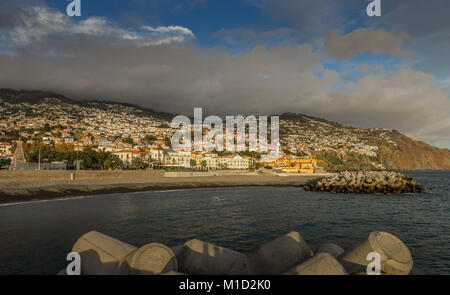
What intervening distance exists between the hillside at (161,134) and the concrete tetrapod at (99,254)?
112m

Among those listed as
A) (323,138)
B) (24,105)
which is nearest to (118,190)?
(323,138)

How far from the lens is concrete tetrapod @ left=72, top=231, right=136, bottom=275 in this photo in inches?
181

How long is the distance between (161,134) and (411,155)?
471 feet

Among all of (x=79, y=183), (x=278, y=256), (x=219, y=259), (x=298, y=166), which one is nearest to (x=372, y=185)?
(x=278, y=256)

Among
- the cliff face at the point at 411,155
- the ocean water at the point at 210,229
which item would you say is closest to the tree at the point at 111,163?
the ocean water at the point at 210,229

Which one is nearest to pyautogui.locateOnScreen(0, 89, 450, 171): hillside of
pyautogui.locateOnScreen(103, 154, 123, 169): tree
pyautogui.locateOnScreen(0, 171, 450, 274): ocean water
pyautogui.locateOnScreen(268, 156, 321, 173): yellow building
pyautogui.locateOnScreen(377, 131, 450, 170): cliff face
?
pyautogui.locateOnScreen(377, 131, 450, 170): cliff face

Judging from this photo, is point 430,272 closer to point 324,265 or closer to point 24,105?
point 324,265

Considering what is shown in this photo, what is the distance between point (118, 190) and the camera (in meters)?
32.8

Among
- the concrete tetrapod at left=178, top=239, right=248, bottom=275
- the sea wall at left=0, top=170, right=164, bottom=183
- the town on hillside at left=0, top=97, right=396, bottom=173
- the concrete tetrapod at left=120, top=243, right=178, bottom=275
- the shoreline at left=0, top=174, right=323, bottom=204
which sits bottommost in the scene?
the shoreline at left=0, top=174, right=323, bottom=204

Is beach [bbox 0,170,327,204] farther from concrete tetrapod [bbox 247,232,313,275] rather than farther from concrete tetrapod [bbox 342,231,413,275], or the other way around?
concrete tetrapod [bbox 342,231,413,275]

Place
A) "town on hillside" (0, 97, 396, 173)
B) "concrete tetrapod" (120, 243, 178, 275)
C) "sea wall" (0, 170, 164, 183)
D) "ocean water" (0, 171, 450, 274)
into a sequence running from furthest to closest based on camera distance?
"town on hillside" (0, 97, 396, 173) → "sea wall" (0, 170, 164, 183) → "ocean water" (0, 171, 450, 274) → "concrete tetrapod" (120, 243, 178, 275)

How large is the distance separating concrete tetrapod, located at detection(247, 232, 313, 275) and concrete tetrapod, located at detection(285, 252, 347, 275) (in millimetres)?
1211
